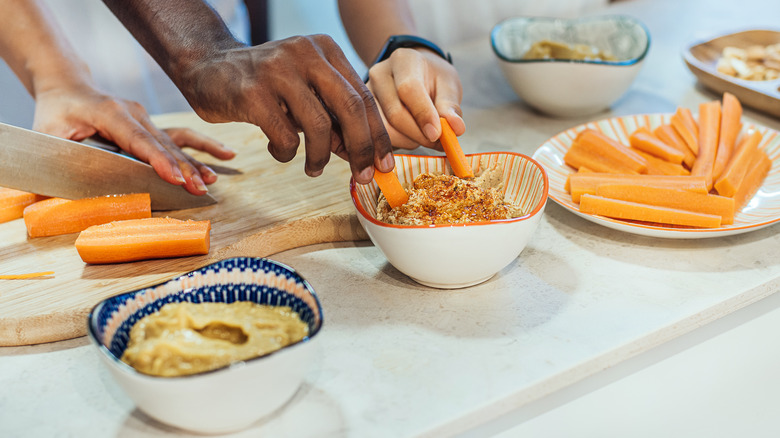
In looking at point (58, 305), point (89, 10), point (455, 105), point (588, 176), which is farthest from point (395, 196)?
point (89, 10)

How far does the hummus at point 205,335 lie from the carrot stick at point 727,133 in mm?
1001

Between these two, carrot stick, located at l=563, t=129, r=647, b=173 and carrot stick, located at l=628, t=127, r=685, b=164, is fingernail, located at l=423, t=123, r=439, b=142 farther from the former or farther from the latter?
carrot stick, located at l=628, t=127, r=685, b=164

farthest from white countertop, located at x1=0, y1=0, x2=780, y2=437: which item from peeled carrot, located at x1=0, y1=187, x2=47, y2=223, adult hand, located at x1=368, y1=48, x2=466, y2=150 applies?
peeled carrot, located at x1=0, y1=187, x2=47, y2=223

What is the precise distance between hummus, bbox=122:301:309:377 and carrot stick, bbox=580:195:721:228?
0.66m

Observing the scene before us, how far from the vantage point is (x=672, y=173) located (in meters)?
1.37

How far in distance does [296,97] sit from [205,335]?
1.31 ft

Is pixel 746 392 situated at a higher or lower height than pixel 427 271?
lower

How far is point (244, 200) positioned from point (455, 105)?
1.62ft

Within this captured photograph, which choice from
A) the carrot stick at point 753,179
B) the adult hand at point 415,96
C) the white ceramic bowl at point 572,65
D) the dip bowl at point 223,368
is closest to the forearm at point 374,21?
the white ceramic bowl at point 572,65

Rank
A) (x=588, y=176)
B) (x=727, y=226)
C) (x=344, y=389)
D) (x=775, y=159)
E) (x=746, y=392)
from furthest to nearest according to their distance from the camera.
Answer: (x=775, y=159), (x=588, y=176), (x=727, y=226), (x=746, y=392), (x=344, y=389)

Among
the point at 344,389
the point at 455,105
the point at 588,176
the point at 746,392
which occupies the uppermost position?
the point at 455,105

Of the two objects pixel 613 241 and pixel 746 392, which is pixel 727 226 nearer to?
pixel 613 241

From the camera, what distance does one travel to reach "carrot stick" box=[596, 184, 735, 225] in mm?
1187

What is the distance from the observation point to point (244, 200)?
1.36 metres
